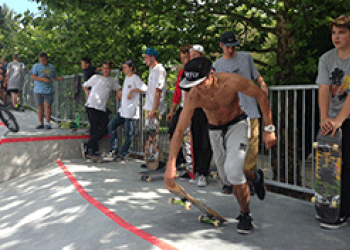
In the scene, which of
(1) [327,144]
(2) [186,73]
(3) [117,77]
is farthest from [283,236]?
(3) [117,77]

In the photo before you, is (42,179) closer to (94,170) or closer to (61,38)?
(94,170)

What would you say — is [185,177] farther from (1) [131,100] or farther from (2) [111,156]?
(2) [111,156]

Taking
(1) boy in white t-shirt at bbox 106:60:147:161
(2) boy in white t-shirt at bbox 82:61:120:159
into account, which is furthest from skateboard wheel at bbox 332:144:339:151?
(2) boy in white t-shirt at bbox 82:61:120:159

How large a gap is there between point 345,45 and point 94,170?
5.32 metres

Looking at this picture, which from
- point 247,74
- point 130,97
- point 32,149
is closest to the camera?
point 247,74

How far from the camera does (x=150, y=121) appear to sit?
6906 millimetres

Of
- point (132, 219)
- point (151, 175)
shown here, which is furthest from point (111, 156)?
point (132, 219)

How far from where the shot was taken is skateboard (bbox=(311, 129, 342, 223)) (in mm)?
3904

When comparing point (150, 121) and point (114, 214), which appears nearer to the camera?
point (114, 214)

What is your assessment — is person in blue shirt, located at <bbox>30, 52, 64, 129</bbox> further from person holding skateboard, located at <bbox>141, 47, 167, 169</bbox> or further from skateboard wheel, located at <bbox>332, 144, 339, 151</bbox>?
skateboard wheel, located at <bbox>332, 144, 339, 151</bbox>

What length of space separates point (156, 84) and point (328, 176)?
149 inches

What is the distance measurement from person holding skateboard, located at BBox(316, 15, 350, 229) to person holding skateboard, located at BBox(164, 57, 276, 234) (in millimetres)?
783

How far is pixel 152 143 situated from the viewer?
689 cm

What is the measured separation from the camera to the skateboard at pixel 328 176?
12.8 feet
